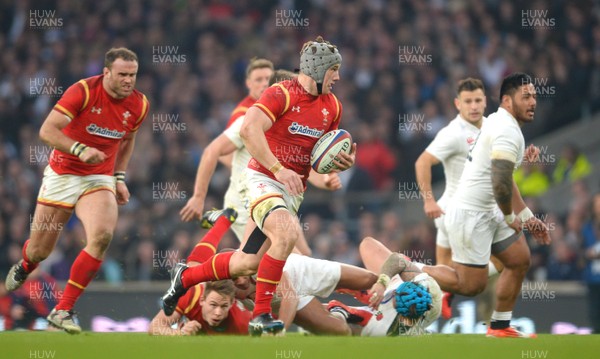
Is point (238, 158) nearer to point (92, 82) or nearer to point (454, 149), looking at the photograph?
point (92, 82)

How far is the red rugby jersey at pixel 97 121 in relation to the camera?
8773mm

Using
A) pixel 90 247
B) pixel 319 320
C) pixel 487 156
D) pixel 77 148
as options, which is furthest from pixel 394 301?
pixel 77 148

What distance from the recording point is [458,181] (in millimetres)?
10141

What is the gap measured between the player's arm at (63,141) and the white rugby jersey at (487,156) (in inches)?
123

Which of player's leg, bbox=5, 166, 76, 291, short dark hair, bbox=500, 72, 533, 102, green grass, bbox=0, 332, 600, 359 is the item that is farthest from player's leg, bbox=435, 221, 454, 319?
player's leg, bbox=5, 166, 76, 291

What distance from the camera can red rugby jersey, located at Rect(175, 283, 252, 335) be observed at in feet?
28.2

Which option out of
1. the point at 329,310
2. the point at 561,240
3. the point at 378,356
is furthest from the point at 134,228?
the point at 378,356

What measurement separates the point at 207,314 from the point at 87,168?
1.66m

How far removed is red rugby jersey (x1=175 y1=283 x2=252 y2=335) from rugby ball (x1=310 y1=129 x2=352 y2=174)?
54.8 inches

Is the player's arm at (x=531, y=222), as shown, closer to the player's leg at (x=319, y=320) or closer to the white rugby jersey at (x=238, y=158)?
the player's leg at (x=319, y=320)

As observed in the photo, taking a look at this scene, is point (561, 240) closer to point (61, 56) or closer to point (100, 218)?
point (100, 218)

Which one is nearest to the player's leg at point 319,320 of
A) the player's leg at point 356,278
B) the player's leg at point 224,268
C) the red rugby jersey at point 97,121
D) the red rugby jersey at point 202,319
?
the player's leg at point 356,278

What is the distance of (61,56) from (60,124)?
9.86 metres

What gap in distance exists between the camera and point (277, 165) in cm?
797
